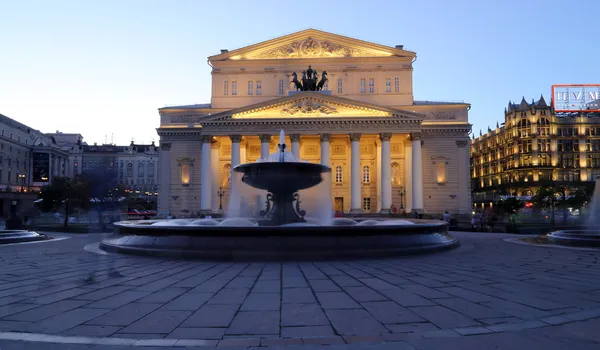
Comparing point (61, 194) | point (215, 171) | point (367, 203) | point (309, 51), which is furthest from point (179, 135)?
point (367, 203)

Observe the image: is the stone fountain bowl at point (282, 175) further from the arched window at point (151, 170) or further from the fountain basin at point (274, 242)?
the arched window at point (151, 170)

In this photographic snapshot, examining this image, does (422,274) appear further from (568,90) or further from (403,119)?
(568,90)

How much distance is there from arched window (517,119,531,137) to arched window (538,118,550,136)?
6.49 ft

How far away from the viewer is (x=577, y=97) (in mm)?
88688

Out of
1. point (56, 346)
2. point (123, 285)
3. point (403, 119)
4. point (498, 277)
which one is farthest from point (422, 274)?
point (403, 119)

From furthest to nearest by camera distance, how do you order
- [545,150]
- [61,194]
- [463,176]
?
1. [545,150]
2. [463,176]
3. [61,194]

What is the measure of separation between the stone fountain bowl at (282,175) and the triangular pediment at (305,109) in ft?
100

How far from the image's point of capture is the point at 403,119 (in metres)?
43.3

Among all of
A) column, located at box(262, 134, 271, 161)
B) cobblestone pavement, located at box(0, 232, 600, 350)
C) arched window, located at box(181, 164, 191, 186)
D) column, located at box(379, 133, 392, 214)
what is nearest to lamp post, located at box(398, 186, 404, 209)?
column, located at box(379, 133, 392, 214)

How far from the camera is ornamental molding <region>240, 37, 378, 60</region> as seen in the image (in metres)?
50.7

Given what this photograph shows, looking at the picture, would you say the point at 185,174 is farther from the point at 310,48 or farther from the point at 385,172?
the point at 385,172

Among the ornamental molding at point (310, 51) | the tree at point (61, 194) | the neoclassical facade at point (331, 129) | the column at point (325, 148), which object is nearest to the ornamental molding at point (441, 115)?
the neoclassical facade at point (331, 129)

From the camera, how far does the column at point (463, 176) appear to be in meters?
47.4

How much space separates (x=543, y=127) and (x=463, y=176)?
50.1m
